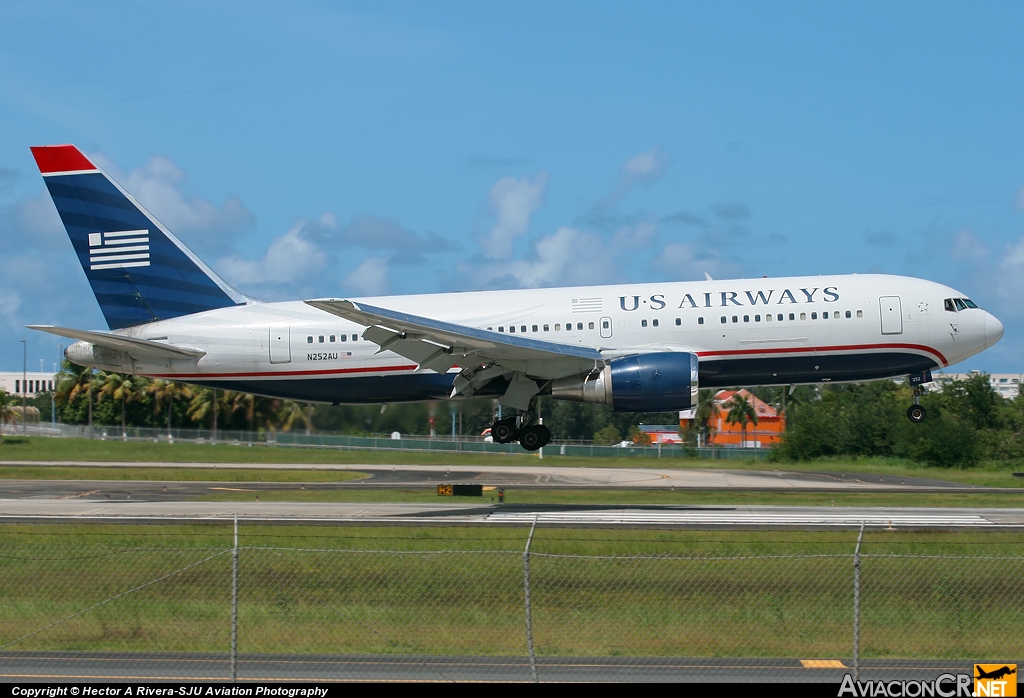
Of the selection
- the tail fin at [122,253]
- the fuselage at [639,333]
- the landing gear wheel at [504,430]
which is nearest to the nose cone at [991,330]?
the fuselage at [639,333]

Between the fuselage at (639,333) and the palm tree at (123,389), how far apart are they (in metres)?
16.1

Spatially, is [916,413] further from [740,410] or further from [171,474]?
[740,410]

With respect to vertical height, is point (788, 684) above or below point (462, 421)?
below

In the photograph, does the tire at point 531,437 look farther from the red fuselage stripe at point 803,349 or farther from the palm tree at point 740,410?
the palm tree at point 740,410

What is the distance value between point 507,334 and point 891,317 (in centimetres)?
1168

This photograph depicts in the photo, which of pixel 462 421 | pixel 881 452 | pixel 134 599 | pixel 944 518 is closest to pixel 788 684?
pixel 134 599

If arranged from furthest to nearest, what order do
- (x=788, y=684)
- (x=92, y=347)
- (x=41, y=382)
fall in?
(x=41, y=382) → (x=92, y=347) → (x=788, y=684)

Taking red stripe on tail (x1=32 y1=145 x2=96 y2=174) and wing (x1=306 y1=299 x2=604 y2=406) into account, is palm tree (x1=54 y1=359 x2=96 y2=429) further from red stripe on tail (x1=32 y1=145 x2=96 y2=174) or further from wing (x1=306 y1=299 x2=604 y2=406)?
wing (x1=306 y1=299 x2=604 y2=406)

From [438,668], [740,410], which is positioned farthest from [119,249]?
[740,410]

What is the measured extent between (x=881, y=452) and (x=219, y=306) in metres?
48.0

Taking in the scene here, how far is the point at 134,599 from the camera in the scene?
55.1ft

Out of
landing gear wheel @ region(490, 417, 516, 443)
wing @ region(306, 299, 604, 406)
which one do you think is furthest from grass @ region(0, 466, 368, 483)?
wing @ region(306, 299, 604, 406)

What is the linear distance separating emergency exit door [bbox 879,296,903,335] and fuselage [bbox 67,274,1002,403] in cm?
3

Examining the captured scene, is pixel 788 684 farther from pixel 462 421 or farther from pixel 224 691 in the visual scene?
pixel 462 421
